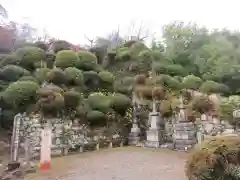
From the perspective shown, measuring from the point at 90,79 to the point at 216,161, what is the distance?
11.5m

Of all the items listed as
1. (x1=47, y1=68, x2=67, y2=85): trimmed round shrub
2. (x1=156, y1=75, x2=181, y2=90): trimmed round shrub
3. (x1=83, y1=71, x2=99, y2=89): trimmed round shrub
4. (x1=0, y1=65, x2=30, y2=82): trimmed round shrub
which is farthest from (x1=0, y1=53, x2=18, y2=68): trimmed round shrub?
(x1=156, y1=75, x2=181, y2=90): trimmed round shrub

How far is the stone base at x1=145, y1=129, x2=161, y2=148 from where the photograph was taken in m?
12.9

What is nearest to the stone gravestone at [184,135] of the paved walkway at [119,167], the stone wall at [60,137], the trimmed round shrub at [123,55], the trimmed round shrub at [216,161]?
the paved walkway at [119,167]

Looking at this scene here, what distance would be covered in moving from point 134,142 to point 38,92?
17.5 feet

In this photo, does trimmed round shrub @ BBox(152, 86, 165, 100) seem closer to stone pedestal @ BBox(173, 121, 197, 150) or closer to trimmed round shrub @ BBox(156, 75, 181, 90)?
stone pedestal @ BBox(173, 121, 197, 150)

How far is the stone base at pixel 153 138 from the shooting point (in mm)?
12883

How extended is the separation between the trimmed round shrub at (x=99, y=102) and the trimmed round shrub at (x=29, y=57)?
4.38 meters

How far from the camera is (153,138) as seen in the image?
42.9ft

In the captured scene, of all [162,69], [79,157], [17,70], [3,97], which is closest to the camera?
[79,157]

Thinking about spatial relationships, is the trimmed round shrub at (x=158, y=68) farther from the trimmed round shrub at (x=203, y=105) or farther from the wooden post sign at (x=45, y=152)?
the wooden post sign at (x=45, y=152)

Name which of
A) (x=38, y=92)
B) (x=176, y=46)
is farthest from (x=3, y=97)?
(x=176, y=46)

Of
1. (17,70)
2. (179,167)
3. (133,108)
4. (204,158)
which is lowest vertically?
(179,167)

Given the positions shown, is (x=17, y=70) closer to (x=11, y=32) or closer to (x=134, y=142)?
(x=134, y=142)

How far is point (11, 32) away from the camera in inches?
866
